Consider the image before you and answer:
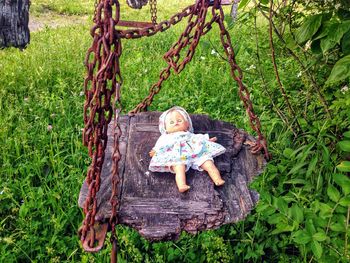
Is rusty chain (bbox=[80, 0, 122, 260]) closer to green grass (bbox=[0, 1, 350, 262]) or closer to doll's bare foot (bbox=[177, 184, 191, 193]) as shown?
doll's bare foot (bbox=[177, 184, 191, 193])

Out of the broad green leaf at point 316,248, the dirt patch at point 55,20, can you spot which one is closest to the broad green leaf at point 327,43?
the broad green leaf at point 316,248

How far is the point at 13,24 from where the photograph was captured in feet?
13.9

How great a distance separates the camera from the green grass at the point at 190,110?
6.66ft

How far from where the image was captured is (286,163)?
2703mm

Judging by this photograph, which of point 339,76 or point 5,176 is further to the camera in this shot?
point 5,176

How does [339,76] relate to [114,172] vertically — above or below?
above

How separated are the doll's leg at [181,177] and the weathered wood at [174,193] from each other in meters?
0.03

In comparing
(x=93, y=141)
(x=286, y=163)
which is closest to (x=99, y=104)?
(x=93, y=141)

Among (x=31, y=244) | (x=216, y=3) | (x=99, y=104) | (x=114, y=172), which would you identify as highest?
(x=216, y=3)

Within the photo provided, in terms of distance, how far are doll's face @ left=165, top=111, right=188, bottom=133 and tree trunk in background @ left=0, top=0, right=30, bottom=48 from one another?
2.80m

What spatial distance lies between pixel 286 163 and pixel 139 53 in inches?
120

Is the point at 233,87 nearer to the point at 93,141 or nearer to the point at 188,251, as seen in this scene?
the point at 188,251

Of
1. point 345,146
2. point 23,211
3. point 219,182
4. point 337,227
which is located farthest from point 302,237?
point 23,211

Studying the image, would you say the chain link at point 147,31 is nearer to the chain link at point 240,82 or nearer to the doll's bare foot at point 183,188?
the chain link at point 240,82
